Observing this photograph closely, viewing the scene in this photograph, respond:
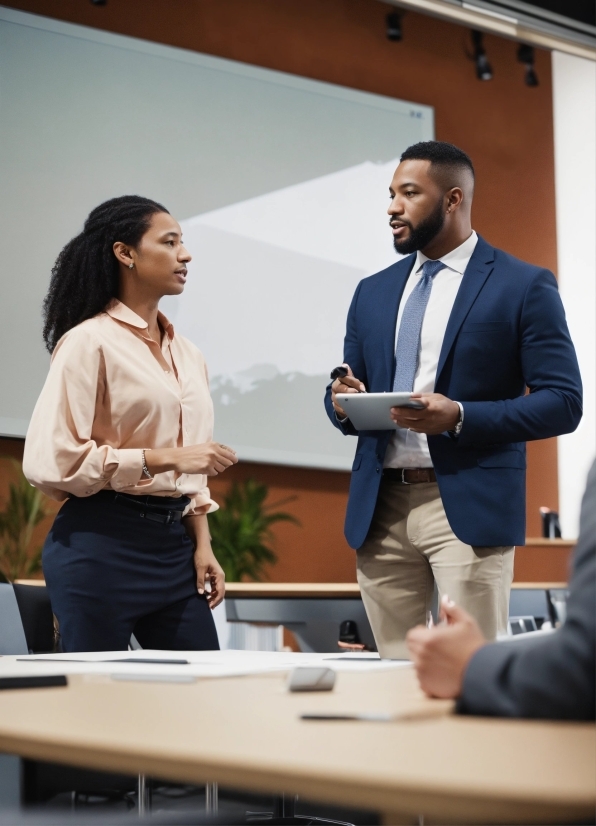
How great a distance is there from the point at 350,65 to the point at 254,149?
3.41ft

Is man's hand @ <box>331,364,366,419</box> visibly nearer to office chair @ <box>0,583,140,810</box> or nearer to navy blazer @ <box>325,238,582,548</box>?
navy blazer @ <box>325,238,582,548</box>

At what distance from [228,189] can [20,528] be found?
2.24 meters

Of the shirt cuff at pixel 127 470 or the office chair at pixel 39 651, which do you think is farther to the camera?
the shirt cuff at pixel 127 470

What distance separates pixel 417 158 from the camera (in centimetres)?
253

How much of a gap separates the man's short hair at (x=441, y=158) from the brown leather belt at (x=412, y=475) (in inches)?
28.4

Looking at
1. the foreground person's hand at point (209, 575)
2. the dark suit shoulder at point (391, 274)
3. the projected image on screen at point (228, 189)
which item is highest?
the projected image on screen at point (228, 189)

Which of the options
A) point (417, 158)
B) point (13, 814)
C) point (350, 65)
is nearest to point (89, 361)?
point (417, 158)

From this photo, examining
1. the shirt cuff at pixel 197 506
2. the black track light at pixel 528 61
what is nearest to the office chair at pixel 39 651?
the shirt cuff at pixel 197 506

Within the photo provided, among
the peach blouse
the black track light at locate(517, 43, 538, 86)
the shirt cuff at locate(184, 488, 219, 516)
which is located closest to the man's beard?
the peach blouse

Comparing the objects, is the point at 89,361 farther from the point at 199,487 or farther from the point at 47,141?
the point at 47,141

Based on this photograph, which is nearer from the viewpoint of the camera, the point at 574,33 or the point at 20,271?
the point at 574,33

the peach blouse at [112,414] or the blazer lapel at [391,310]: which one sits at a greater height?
the blazer lapel at [391,310]

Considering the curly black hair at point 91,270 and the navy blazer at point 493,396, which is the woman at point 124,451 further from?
the navy blazer at point 493,396

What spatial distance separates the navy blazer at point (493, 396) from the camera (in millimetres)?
2207
